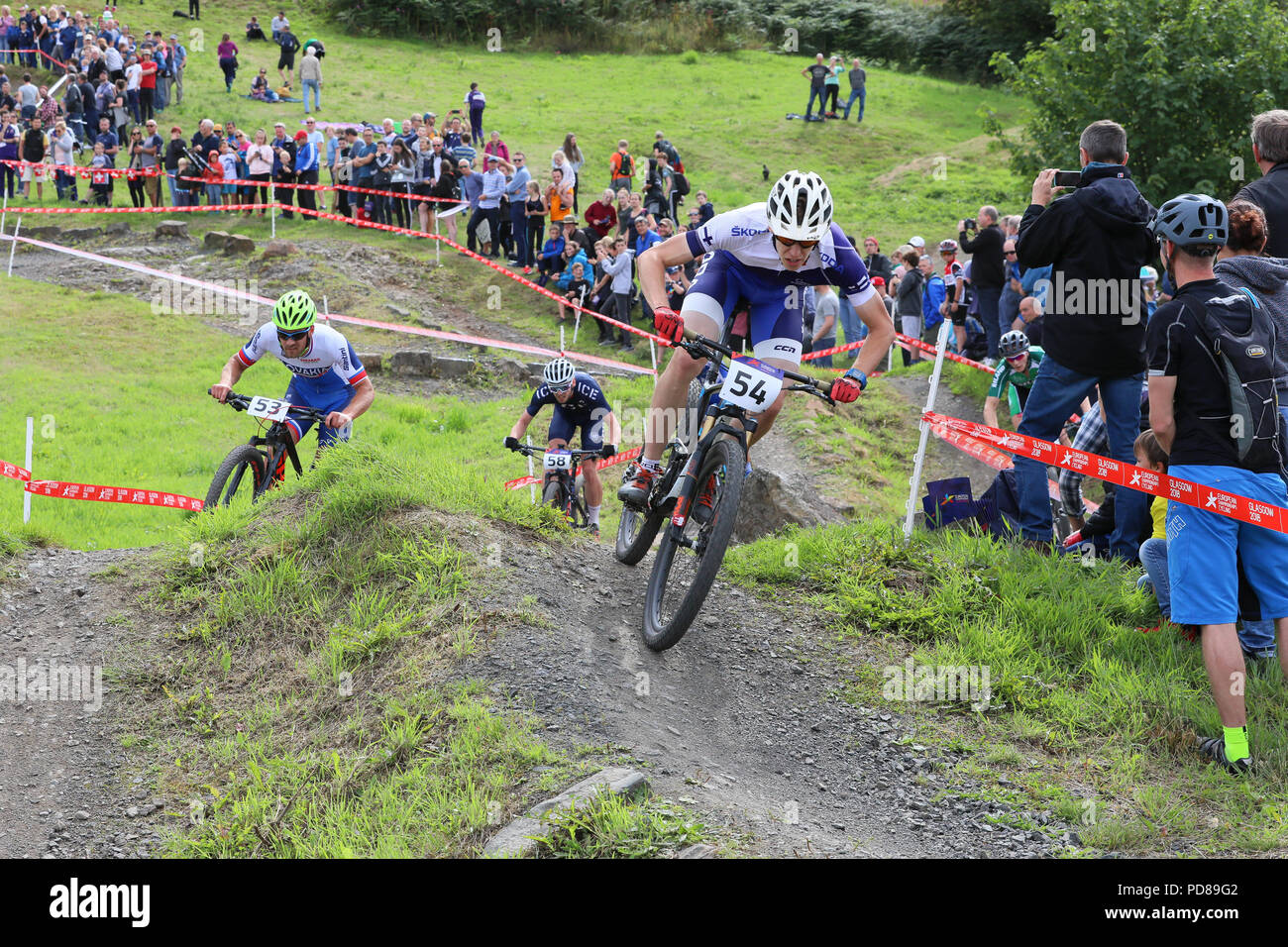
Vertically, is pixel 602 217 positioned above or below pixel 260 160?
below

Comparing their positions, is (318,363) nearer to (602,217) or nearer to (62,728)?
(62,728)

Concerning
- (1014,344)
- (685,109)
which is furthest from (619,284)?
(685,109)

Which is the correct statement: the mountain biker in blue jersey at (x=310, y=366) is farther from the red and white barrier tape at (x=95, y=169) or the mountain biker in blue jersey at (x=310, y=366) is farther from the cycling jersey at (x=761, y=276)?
the red and white barrier tape at (x=95, y=169)

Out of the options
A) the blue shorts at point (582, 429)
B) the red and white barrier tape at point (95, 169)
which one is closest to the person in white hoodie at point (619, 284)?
the blue shorts at point (582, 429)

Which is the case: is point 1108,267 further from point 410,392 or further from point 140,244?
point 140,244

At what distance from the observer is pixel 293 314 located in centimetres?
887

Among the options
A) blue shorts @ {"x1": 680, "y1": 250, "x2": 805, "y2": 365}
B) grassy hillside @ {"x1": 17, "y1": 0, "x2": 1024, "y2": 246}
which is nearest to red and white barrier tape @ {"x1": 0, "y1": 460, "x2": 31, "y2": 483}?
blue shorts @ {"x1": 680, "y1": 250, "x2": 805, "y2": 365}

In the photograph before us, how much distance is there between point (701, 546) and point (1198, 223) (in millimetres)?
3104

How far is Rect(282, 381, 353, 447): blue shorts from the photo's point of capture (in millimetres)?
9234

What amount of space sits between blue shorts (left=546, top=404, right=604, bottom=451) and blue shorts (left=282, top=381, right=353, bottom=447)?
2501mm

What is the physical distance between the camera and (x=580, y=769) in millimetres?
5035

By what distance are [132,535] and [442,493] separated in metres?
5.79

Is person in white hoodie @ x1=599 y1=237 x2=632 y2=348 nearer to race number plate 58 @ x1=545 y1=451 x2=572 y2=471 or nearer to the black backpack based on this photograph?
race number plate 58 @ x1=545 y1=451 x2=572 y2=471

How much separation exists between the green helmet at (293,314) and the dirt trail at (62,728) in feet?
7.05
